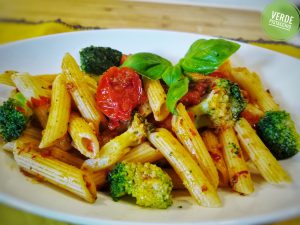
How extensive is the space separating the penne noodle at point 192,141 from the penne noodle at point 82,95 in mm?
350

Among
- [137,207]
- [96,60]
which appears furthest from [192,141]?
[96,60]

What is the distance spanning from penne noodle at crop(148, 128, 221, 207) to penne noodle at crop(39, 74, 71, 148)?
38cm

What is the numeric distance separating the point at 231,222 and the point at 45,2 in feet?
7.53

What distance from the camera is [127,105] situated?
1.72 meters

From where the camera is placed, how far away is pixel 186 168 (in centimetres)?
156

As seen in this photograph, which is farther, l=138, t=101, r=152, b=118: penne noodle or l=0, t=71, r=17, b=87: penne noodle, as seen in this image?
l=0, t=71, r=17, b=87: penne noodle

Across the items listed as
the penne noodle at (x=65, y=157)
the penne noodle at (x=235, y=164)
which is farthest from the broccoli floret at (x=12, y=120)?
the penne noodle at (x=235, y=164)

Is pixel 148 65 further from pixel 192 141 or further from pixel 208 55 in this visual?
pixel 192 141

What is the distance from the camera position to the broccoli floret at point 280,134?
5.74 feet

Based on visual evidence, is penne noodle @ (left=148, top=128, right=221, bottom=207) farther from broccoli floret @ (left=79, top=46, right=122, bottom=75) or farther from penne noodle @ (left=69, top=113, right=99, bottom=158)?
broccoli floret @ (left=79, top=46, right=122, bottom=75)

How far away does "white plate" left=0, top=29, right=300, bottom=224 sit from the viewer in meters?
1.31

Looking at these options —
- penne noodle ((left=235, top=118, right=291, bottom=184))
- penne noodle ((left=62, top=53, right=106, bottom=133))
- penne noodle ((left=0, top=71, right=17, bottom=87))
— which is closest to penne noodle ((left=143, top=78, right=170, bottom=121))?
penne noodle ((left=62, top=53, right=106, bottom=133))

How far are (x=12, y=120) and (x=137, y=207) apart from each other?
64 cm

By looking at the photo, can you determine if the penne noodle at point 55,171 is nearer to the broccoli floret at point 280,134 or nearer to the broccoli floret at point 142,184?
the broccoli floret at point 142,184
